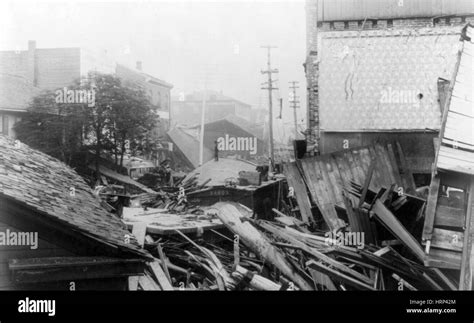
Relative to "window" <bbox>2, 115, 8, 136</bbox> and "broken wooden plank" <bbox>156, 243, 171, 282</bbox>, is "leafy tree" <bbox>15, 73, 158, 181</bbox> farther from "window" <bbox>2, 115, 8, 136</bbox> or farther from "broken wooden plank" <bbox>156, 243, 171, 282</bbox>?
"broken wooden plank" <bbox>156, 243, 171, 282</bbox>

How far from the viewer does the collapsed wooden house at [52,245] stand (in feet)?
13.2

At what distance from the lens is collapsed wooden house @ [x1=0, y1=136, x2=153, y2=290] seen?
402 centimetres

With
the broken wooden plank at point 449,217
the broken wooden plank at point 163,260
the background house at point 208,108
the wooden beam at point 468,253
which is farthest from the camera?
the background house at point 208,108

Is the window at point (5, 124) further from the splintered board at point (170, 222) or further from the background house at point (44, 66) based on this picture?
the background house at point (44, 66)

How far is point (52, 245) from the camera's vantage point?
4234mm

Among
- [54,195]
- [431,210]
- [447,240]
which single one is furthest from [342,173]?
[54,195]

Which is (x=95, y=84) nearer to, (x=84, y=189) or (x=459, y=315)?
(x=84, y=189)

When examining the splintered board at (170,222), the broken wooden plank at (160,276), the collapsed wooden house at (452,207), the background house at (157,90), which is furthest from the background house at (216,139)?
the collapsed wooden house at (452,207)

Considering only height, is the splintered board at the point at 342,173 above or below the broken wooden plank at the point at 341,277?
above

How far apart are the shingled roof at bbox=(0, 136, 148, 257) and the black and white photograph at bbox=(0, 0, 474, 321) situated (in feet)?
0.09

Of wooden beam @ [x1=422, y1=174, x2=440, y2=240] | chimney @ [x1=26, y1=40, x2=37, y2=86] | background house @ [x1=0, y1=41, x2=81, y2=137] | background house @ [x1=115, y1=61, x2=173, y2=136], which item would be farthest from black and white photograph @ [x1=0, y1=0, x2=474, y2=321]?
background house @ [x1=115, y1=61, x2=173, y2=136]

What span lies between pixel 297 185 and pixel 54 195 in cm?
392

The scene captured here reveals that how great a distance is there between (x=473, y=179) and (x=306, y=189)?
3050 mm

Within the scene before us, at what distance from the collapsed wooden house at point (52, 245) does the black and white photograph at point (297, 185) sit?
0.02 meters
